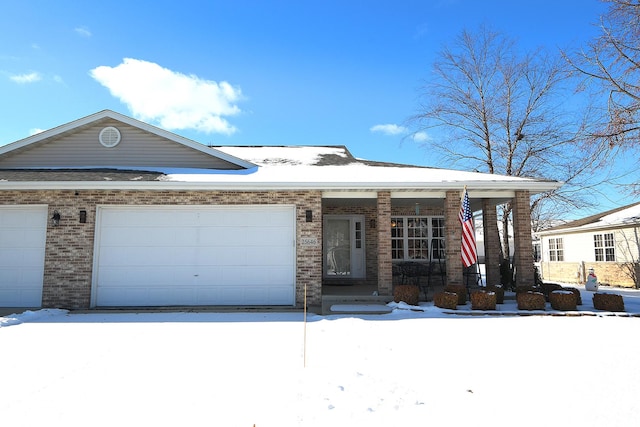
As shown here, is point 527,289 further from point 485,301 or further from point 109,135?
point 109,135

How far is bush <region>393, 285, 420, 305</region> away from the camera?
9047 millimetres

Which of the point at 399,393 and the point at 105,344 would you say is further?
the point at 105,344

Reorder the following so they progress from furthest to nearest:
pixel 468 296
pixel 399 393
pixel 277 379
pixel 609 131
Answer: pixel 609 131, pixel 468 296, pixel 277 379, pixel 399 393

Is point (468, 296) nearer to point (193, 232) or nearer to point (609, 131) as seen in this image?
point (193, 232)

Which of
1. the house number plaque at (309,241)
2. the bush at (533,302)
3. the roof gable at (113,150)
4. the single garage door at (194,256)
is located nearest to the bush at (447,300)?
the bush at (533,302)

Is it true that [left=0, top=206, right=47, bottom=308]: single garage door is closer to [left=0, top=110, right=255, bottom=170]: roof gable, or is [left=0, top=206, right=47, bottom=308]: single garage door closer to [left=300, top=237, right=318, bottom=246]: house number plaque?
[left=0, top=110, right=255, bottom=170]: roof gable

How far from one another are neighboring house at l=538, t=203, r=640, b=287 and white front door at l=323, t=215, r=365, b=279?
38.9 ft

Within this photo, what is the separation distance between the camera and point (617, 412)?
3627 millimetres

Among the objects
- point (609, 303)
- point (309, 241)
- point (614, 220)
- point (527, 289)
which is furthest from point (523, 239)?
point (614, 220)

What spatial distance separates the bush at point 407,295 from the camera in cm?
905

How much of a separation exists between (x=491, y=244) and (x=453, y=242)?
265 cm

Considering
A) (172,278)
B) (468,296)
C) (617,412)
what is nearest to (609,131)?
(468,296)

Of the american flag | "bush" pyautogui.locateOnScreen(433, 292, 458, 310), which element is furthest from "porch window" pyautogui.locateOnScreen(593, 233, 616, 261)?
"bush" pyautogui.locateOnScreen(433, 292, 458, 310)

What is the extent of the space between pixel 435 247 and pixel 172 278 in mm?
8787
